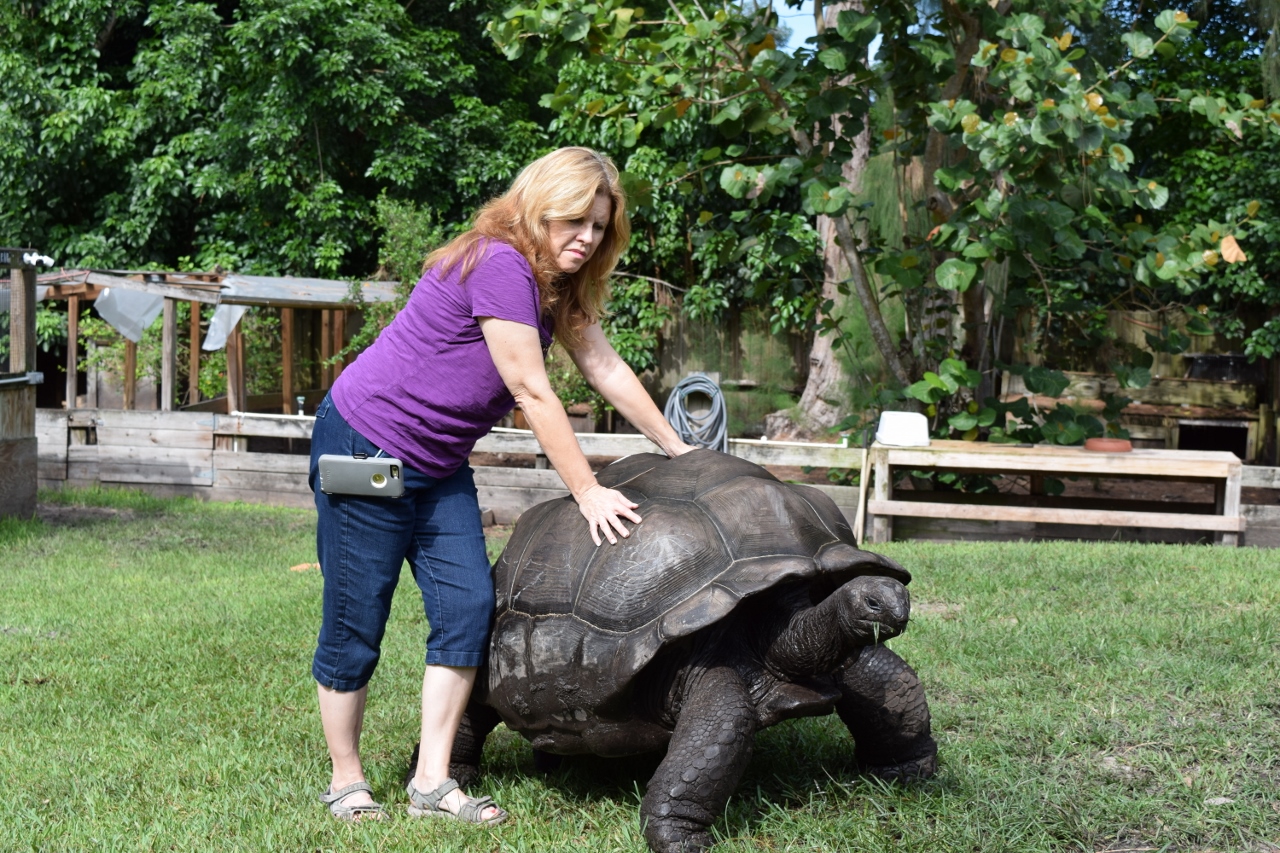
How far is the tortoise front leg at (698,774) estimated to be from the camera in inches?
114

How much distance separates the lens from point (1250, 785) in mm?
3326

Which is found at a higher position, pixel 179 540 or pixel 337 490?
pixel 337 490

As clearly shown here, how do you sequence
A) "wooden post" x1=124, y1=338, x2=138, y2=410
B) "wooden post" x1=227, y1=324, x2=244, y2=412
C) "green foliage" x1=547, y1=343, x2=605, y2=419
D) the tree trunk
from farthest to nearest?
"wooden post" x1=124, y1=338, x2=138, y2=410 → "green foliage" x1=547, y1=343, x2=605, y2=419 → the tree trunk → "wooden post" x1=227, y1=324, x2=244, y2=412

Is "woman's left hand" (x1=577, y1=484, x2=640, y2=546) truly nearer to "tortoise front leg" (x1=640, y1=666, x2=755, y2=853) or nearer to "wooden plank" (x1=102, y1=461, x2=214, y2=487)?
"tortoise front leg" (x1=640, y1=666, x2=755, y2=853)

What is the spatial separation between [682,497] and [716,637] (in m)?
0.43

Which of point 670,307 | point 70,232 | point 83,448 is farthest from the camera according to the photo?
point 70,232

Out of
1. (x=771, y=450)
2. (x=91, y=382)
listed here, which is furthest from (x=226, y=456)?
(x=91, y=382)

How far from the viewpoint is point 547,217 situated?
3.15 m

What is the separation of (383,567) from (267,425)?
7828 mm

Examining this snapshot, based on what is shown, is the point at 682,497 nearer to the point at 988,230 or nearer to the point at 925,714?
the point at 925,714

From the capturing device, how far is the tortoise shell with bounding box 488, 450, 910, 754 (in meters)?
3.01

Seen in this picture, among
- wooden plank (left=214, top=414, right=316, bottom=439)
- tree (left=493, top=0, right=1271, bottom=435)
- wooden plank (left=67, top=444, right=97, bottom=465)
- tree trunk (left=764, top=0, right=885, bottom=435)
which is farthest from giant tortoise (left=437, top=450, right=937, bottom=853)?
wooden plank (left=67, top=444, right=97, bottom=465)

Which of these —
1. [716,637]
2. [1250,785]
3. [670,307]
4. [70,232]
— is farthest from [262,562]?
[70,232]

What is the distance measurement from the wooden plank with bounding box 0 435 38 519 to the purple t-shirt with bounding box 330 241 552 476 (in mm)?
6475
